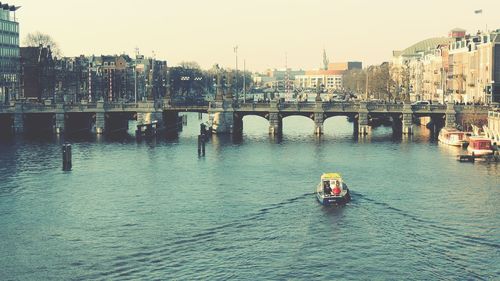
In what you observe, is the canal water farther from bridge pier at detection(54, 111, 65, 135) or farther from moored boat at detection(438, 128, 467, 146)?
bridge pier at detection(54, 111, 65, 135)

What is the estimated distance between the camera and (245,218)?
2591 inches

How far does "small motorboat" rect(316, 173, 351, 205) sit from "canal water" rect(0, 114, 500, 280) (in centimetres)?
105

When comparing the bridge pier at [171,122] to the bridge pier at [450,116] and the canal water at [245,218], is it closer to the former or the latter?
the canal water at [245,218]

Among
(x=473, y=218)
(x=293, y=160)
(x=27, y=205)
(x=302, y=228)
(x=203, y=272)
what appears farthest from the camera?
(x=293, y=160)

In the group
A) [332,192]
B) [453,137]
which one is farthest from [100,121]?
[332,192]

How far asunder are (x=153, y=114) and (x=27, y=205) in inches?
3141

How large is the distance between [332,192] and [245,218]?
32.5 ft

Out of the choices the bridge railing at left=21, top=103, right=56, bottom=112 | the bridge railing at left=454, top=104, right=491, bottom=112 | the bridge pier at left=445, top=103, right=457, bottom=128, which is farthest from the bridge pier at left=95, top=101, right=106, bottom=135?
the bridge railing at left=454, top=104, right=491, bottom=112

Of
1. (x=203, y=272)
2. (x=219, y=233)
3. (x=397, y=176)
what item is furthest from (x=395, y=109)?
(x=203, y=272)

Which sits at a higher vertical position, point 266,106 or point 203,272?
point 266,106

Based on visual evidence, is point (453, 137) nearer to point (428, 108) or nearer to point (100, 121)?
point (428, 108)

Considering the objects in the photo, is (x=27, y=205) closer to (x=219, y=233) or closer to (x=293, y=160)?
(x=219, y=233)

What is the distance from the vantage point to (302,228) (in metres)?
61.7

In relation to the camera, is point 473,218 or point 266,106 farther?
point 266,106
